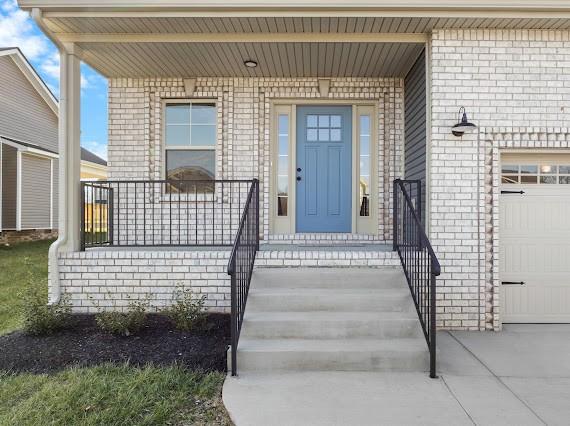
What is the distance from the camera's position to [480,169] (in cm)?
447

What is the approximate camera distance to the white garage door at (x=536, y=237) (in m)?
4.70

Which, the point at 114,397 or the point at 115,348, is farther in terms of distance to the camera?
the point at 115,348

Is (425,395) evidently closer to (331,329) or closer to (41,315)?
(331,329)

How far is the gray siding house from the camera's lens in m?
12.8

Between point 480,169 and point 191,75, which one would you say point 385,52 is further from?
point 191,75

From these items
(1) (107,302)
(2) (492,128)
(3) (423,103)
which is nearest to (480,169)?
(2) (492,128)

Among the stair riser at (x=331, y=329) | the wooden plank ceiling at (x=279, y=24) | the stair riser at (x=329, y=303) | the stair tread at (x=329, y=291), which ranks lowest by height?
the stair riser at (x=331, y=329)

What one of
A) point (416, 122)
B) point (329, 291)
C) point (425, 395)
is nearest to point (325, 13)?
point (416, 122)

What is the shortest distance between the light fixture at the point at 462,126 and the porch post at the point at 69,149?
4.46m

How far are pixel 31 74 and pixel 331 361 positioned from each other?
51.6 feet

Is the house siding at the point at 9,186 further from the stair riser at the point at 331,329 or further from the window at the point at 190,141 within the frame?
the stair riser at the point at 331,329

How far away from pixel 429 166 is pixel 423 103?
0.91 m

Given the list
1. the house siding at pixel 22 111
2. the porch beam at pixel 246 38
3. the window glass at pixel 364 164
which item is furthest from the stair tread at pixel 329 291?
the house siding at pixel 22 111

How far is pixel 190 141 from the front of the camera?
19.6ft
